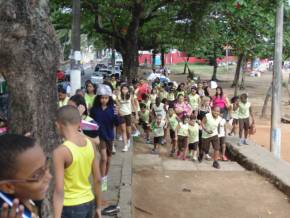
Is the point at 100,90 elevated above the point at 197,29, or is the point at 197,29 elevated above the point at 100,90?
the point at 197,29

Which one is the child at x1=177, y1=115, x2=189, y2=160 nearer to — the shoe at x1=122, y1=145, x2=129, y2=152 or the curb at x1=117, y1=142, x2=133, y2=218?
the shoe at x1=122, y1=145, x2=129, y2=152

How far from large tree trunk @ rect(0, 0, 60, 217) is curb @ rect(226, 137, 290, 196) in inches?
251

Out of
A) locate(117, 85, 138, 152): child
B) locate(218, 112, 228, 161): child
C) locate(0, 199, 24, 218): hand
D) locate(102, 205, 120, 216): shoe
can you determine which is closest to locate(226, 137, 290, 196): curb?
locate(218, 112, 228, 161): child

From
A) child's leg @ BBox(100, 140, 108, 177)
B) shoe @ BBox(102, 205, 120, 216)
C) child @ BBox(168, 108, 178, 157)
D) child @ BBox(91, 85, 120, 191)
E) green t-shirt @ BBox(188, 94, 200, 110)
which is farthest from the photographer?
green t-shirt @ BBox(188, 94, 200, 110)

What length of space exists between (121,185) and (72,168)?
3.83 m

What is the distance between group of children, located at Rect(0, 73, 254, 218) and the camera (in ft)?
7.10

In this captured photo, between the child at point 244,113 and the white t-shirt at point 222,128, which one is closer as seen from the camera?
the white t-shirt at point 222,128

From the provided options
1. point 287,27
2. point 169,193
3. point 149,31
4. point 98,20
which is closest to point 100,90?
point 169,193

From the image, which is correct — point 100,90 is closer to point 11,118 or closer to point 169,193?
point 169,193

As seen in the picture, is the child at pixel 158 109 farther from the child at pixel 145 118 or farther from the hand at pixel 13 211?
the hand at pixel 13 211

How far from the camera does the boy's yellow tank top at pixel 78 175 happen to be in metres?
3.70

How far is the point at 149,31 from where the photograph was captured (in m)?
24.2

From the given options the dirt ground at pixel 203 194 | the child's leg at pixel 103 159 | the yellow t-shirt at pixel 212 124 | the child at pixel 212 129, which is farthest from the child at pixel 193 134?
the child's leg at pixel 103 159

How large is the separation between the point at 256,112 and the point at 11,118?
72.6ft
